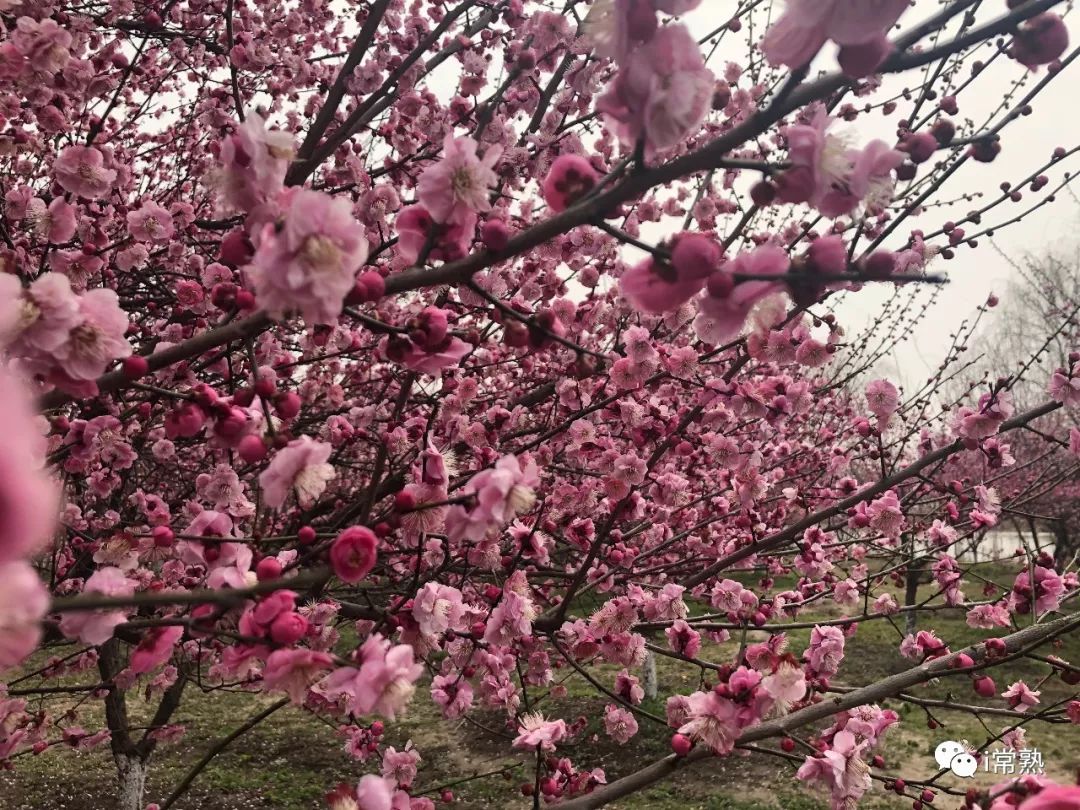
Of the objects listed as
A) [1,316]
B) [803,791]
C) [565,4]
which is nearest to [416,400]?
[565,4]

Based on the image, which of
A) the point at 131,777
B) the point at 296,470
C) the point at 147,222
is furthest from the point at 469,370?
the point at 131,777

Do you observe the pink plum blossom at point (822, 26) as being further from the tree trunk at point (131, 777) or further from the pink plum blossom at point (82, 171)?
the tree trunk at point (131, 777)

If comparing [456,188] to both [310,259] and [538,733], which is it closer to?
[310,259]

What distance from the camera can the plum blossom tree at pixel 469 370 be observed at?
3.96ft

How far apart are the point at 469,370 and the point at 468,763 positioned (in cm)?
630

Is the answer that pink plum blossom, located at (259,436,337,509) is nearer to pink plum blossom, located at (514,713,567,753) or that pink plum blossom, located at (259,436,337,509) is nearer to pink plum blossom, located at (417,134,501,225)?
pink plum blossom, located at (417,134,501,225)

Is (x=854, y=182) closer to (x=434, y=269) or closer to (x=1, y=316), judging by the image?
(x=434, y=269)

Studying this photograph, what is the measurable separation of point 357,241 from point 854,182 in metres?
0.86

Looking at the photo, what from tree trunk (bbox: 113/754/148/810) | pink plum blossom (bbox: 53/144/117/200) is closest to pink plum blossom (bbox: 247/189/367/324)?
pink plum blossom (bbox: 53/144/117/200)

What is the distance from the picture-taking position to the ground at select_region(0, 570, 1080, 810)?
7305mm

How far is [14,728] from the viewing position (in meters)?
3.65

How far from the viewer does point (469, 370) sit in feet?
12.8

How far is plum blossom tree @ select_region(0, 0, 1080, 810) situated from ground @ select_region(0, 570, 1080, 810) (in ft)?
10.4

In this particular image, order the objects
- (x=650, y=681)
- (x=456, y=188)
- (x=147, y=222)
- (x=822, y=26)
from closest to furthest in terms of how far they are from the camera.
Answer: (x=822, y=26) → (x=456, y=188) → (x=147, y=222) → (x=650, y=681)
